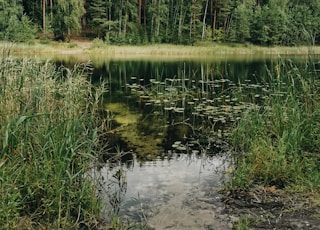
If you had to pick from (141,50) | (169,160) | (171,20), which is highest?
(171,20)

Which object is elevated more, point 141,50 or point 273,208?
point 141,50

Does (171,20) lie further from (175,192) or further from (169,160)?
(175,192)

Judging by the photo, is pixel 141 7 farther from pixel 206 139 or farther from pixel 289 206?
pixel 289 206

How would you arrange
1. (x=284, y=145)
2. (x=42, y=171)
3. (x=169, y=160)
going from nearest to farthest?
(x=42, y=171) → (x=284, y=145) → (x=169, y=160)

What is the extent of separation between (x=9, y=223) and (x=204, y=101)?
9.46 metres

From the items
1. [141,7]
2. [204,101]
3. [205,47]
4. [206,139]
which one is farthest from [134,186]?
[141,7]

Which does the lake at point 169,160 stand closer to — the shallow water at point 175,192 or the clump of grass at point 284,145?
the shallow water at point 175,192

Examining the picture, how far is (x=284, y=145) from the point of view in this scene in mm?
5941

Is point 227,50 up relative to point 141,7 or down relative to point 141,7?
down

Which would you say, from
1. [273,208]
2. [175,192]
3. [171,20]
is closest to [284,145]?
[273,208]

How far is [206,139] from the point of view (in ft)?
28.4

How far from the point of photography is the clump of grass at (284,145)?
5.61 meters

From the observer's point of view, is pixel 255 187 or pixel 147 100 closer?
pixel 255 187

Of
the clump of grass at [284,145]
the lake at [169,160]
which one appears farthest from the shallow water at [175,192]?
the clump of grass at [284,145]
